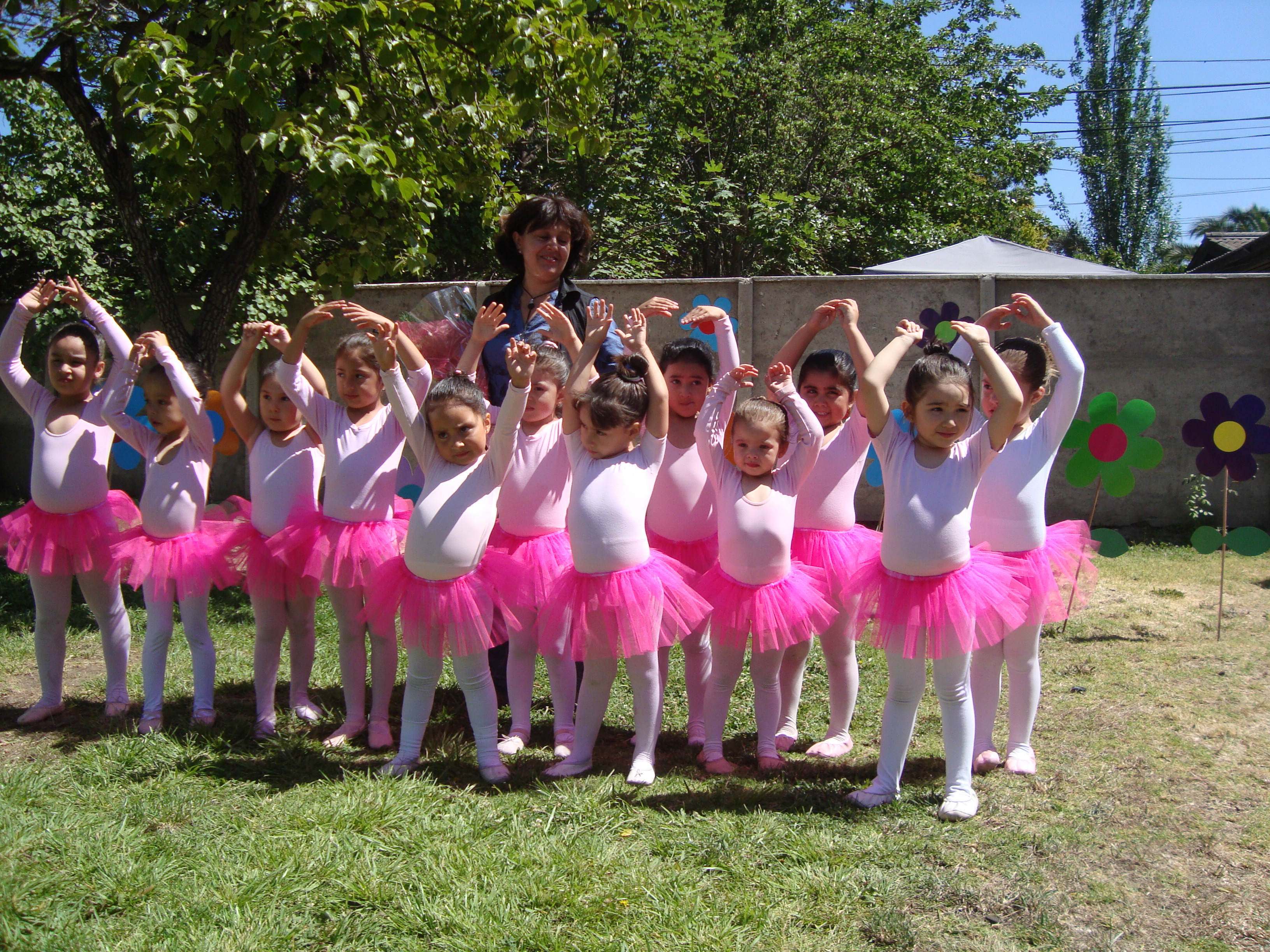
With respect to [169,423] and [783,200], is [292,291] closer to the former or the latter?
[169,423]

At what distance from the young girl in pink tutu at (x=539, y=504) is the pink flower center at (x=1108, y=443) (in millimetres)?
3529

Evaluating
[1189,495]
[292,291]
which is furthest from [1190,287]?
[292,291]

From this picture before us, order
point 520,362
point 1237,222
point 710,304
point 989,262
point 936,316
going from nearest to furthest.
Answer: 1. point 520,362
2. point 936,316
3. point 710,304
4. point 989,262
5. point 1237,222

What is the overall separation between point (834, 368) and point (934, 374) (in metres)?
0.65

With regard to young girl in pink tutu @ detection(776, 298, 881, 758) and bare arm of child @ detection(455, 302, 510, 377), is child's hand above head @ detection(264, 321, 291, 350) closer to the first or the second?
bare arm of child @ detection(455, 302, 510, 377)

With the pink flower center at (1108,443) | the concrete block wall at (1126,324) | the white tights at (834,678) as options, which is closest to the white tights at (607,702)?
the white tights at (834,678)

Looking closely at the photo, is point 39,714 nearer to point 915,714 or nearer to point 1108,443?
point 915,714

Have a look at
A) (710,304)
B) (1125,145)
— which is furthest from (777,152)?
(1125,145)

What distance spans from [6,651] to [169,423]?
7.20ft

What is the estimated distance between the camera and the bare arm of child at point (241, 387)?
3.92 meters

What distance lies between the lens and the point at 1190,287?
792 centimetres

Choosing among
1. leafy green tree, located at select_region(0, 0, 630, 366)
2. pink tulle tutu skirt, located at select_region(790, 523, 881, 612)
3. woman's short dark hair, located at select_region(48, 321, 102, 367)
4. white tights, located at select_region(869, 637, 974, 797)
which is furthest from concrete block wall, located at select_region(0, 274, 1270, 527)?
white tights, located at select_region(869, 637, 974, 797)

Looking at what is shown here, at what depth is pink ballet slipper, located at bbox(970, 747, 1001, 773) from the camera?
12.3ft

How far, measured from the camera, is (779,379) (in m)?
3.56
